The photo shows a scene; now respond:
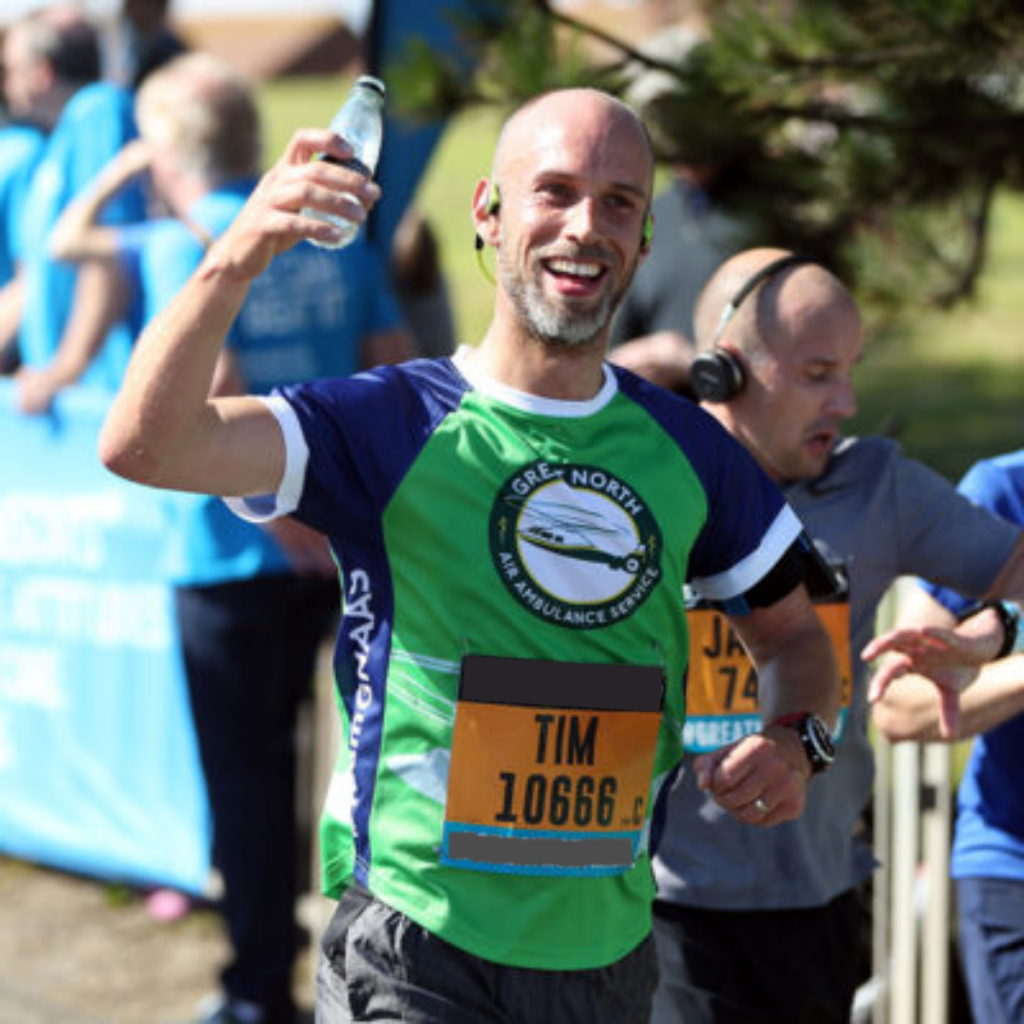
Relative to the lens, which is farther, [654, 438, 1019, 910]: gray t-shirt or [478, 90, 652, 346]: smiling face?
[654, 438, 1019, 910]: gray t-shirt

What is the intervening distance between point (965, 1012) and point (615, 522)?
9.13 ft

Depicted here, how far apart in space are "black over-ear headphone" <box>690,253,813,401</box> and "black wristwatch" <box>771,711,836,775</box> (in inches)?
28.0

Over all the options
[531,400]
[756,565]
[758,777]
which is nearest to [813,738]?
[758,777]

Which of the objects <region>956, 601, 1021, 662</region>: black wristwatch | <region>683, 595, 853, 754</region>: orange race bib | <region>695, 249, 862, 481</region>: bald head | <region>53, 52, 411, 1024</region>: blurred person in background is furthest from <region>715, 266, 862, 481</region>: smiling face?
<region>53, 52, 411, 1024</region>: blurred person in background

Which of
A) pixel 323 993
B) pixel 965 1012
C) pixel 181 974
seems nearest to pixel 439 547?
pixel 323 993

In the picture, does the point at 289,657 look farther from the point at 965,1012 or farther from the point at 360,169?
the point at 360,169

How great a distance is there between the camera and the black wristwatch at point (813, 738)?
2.77 meters

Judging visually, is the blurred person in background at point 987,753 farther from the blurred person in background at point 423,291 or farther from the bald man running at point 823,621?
the blurred person in background at point 423,291

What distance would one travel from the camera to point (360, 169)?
2.30 m

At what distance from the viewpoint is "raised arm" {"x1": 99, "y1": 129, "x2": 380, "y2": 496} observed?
2225mm

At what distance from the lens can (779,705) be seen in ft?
9.37

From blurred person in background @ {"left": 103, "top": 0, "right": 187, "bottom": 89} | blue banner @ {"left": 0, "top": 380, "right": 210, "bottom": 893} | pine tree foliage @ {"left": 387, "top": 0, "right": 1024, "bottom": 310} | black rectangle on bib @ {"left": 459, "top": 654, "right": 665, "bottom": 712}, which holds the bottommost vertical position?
blue banner @ {"left": 0, "top": 380, "right": 210, "bottom": 893}

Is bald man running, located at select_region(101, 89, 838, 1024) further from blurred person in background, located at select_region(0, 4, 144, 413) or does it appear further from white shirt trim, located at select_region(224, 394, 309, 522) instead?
blurred person in background, located at select_region(0, 4, 144, 413)

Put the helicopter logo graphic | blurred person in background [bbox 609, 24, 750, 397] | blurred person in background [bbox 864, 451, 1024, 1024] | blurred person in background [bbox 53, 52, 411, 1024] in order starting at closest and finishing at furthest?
the helicopter logo graphic
blurred person in background [bbox 864, 451, 1024, 1024]
blurred person in background [bbox 609, 24, 750, 397]
blurred person in background [bbox 53, 52, 411, 1024]
